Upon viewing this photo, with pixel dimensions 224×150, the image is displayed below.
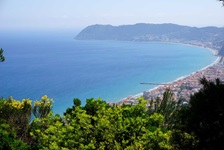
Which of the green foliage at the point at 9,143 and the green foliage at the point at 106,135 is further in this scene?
the green foliage at the point at 9,143

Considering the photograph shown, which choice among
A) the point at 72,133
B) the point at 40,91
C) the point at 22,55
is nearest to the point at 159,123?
the point at 72,133

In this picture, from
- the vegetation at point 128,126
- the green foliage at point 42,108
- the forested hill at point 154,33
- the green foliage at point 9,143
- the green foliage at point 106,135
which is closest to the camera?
the vegetation at point 128,126

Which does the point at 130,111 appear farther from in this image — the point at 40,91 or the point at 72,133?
the point at 40,91

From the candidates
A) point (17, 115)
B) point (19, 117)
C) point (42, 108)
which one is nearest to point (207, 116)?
point (19, 117)

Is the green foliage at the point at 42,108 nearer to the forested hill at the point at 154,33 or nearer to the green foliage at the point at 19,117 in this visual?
the green foliage at the point at 19,117

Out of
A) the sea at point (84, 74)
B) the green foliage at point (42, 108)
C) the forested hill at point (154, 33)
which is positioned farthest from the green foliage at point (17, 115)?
the forested hill at point (154, 33)

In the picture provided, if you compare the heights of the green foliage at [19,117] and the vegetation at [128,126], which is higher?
the vegetation at [128,126]

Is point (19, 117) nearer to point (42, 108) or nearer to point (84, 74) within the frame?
point (42, 108)
